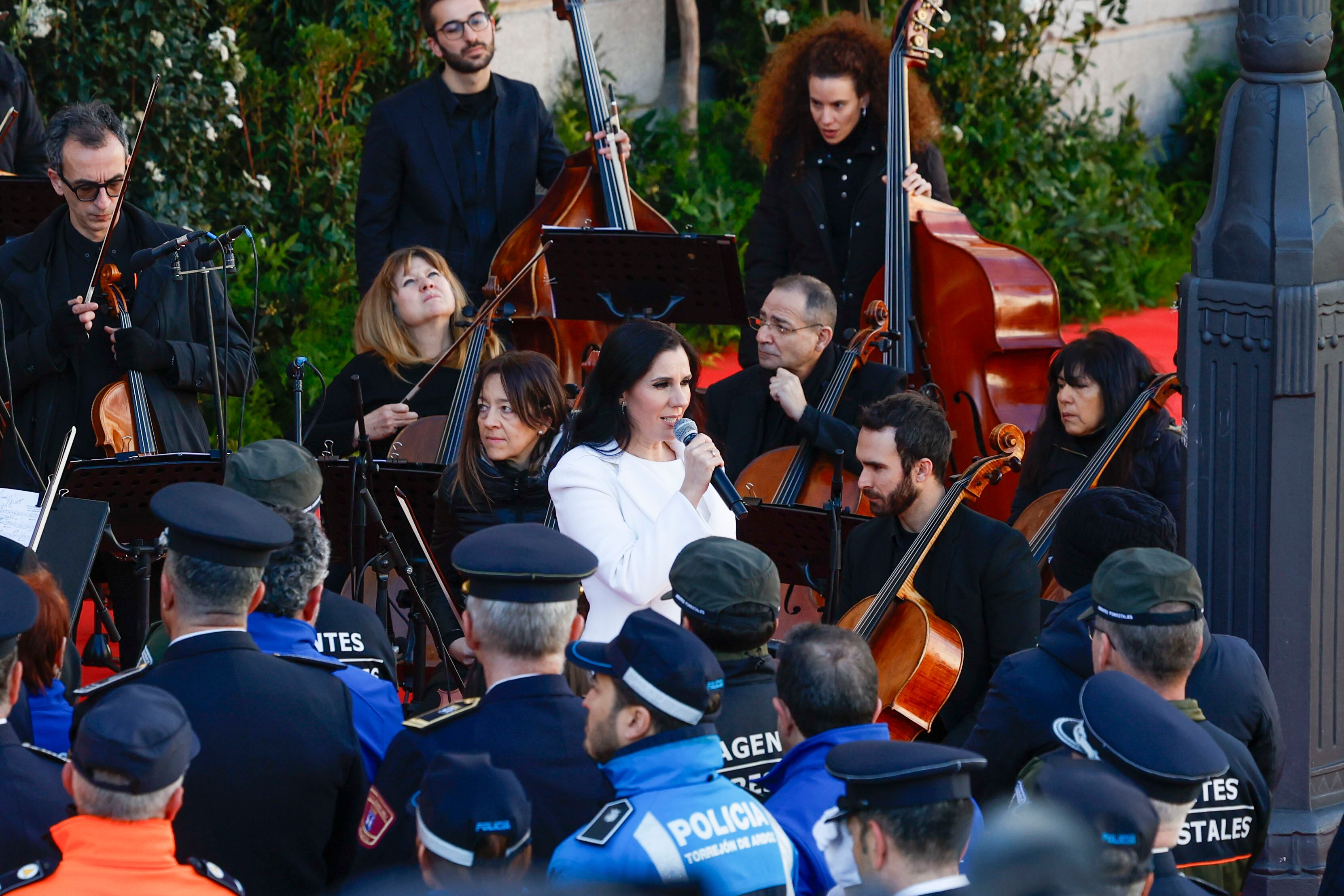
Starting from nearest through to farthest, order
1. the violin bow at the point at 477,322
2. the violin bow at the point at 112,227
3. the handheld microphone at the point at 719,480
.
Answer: the handheld microphone at the point at 719,480, the violin bow at the point at 112,227, the violin bow at the point at 477,322

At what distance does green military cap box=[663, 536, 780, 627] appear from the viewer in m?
2.79

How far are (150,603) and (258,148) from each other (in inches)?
146

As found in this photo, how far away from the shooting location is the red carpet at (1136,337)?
9.19 m

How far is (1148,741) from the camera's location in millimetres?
2322

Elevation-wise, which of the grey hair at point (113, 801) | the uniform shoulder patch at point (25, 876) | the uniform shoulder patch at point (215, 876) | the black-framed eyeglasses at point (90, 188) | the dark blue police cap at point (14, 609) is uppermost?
the black-framed eyeglasses at point (90, 188)

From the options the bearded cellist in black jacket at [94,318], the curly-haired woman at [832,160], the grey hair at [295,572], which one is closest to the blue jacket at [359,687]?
the grey hair at [295,572]

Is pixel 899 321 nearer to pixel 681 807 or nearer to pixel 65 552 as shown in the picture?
pixel 65 552

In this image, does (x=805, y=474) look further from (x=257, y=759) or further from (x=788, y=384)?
(x=257, y=759)

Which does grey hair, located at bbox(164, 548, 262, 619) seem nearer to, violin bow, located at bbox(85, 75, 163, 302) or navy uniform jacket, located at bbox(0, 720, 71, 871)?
navy uniform jacket, located at bbox(0, 720, 71, 871)

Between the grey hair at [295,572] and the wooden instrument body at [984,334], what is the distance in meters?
3.15

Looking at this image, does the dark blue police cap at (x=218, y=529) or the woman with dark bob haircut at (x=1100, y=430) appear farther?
the woman with dark bob haircut at (x=1100, y=430)

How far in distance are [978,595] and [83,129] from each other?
9.98 feet

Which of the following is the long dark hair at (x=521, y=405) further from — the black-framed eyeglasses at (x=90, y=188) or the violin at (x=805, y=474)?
the black-framed eyeglasses at (x=90, y=188)

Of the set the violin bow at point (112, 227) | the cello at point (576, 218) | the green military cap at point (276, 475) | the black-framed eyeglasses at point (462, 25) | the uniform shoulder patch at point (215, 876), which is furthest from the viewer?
the black-framed eyeglasses at point (462, 25)
